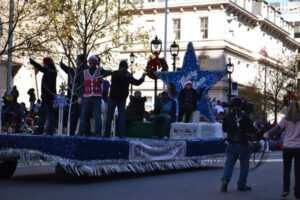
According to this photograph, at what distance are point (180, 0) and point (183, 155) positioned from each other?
163 ft

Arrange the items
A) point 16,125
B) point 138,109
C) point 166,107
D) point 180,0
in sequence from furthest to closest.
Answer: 1. point 180,0
2. point 16,125
3. point 138,109
4. point 166,107

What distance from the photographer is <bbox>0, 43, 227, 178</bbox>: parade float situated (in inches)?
435

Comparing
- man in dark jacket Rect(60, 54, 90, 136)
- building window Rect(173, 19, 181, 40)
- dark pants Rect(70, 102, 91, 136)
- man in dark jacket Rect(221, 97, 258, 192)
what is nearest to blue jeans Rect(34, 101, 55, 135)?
man in dark jacket Rect(60, 54, 90, 136)

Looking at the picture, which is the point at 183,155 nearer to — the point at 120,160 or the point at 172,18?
the point at 120,160

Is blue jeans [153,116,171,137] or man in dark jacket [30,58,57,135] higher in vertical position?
man in dark jacket [30,58,57,135]

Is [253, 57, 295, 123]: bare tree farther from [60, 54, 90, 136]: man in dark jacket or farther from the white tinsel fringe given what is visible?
the white tinsel fringe

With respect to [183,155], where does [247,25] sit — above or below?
above

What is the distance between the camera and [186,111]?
672 inches

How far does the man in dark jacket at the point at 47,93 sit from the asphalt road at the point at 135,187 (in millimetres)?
1079

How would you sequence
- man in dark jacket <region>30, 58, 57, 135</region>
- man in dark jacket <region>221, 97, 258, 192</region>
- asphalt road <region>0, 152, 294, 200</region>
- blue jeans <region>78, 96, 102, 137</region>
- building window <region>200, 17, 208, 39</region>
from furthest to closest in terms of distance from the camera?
building window <region>200, 17, 208, 39</region>
blue jeans <region>78, 96, 102, 137</region>
man in dark jacket <region>30, 58, 57, 135</region>
man in dark jacket <region>221, 97, 258, 192</region>
asphalt road <region>0, 152, 294, 200</region>

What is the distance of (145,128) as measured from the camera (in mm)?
16812

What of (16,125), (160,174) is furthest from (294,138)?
(16,125)

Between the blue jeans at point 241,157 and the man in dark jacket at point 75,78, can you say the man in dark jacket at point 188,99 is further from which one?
the blue jeans at point 241,157

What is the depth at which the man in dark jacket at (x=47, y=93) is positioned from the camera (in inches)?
500
